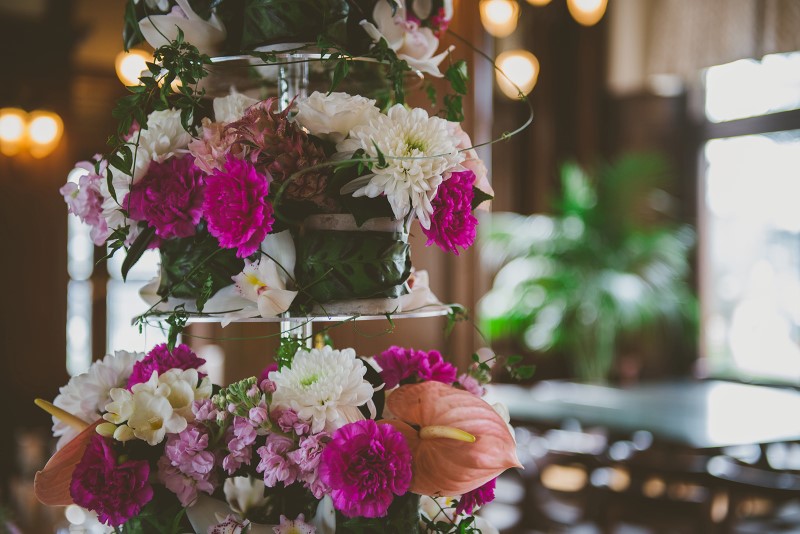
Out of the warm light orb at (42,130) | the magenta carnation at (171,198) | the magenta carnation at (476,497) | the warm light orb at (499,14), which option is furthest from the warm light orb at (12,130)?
the magenta carnation at (476,497)

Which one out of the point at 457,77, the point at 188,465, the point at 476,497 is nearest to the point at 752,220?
the point at 457,77

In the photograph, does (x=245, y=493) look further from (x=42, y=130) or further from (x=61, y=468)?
(x=42, y=130)

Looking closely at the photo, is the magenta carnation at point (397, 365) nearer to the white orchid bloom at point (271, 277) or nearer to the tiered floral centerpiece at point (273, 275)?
the tiered floral centerpiece at point (273, 275)

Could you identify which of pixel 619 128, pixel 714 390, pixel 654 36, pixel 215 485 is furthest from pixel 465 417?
pixel 619 128

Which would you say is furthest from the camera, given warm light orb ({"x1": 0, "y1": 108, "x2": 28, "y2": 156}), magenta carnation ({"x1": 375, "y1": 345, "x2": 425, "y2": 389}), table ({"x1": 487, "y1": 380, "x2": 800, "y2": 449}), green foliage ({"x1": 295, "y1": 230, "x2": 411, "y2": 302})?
warm light orb ({"x1": 0, "y1": 108, "x2": 28, "y2": 156})

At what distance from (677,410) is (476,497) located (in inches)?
114

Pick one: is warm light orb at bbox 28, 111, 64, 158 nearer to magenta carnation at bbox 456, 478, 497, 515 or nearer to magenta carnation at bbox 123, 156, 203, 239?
magenta carnation at bbox 123, 156, 203, 239

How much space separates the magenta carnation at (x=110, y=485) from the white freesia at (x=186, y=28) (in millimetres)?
471

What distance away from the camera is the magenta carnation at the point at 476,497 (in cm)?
102

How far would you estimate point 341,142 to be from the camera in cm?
96

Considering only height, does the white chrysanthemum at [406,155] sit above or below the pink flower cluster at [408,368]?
above

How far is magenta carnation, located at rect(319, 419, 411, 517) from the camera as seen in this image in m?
0.86

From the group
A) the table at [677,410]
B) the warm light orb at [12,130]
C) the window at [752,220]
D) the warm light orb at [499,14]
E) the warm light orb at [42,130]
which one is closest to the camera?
the table at [677,410]

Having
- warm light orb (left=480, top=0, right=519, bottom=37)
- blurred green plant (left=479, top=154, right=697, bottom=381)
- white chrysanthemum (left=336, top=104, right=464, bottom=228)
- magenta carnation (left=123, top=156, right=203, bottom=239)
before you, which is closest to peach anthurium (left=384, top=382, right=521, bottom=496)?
white chrysanthemum (left=336, top=104, right=464, bottom=228)
